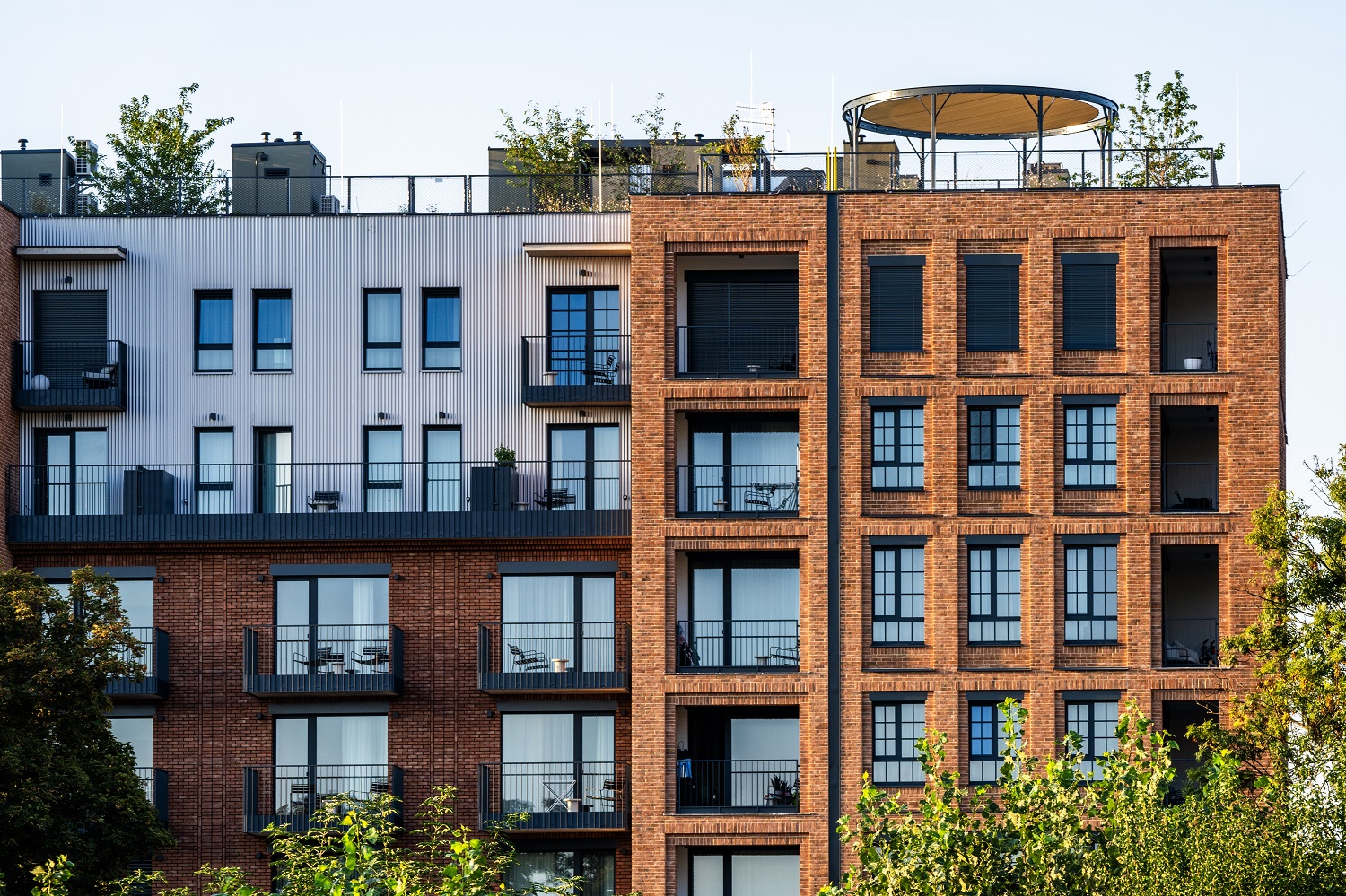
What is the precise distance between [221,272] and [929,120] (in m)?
16.9

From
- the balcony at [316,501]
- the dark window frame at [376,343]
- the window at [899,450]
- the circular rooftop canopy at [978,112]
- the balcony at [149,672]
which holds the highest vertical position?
the circular rooftop canopy at [978,112]

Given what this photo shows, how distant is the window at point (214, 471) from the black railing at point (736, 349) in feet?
34.9

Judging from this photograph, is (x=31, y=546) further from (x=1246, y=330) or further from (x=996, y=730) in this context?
(x=1246, y=330)

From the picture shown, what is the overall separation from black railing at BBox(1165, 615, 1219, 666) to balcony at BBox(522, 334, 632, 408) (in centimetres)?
1335

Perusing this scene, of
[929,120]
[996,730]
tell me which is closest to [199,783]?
[996,730]

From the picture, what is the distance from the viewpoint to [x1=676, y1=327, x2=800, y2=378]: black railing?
151ft

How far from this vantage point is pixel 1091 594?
147ft

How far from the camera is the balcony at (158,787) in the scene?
147ft

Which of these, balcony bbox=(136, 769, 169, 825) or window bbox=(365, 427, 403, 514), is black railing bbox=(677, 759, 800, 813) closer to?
window bbox=(365, 427, 403, 514)

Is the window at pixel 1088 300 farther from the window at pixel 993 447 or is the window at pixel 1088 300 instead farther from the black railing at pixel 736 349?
the black railing at pixel 736 349

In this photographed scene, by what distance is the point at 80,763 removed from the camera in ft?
127

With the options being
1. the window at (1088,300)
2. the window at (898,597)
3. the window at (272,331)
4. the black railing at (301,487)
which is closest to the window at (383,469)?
the black railing at (301,487)

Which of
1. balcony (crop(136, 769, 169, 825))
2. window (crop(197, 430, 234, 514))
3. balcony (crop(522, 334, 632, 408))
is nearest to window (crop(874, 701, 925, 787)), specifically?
balcony (crop(522, 334, 632, 408))

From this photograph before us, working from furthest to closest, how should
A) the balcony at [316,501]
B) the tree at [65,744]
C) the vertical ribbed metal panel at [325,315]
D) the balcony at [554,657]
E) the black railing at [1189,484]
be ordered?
the vertical ribbed metal panel at [325,315] → the black railing at [1189,484] → the balcony at [316,501] → the balcony at [554,657] → the tree at [65,744]
